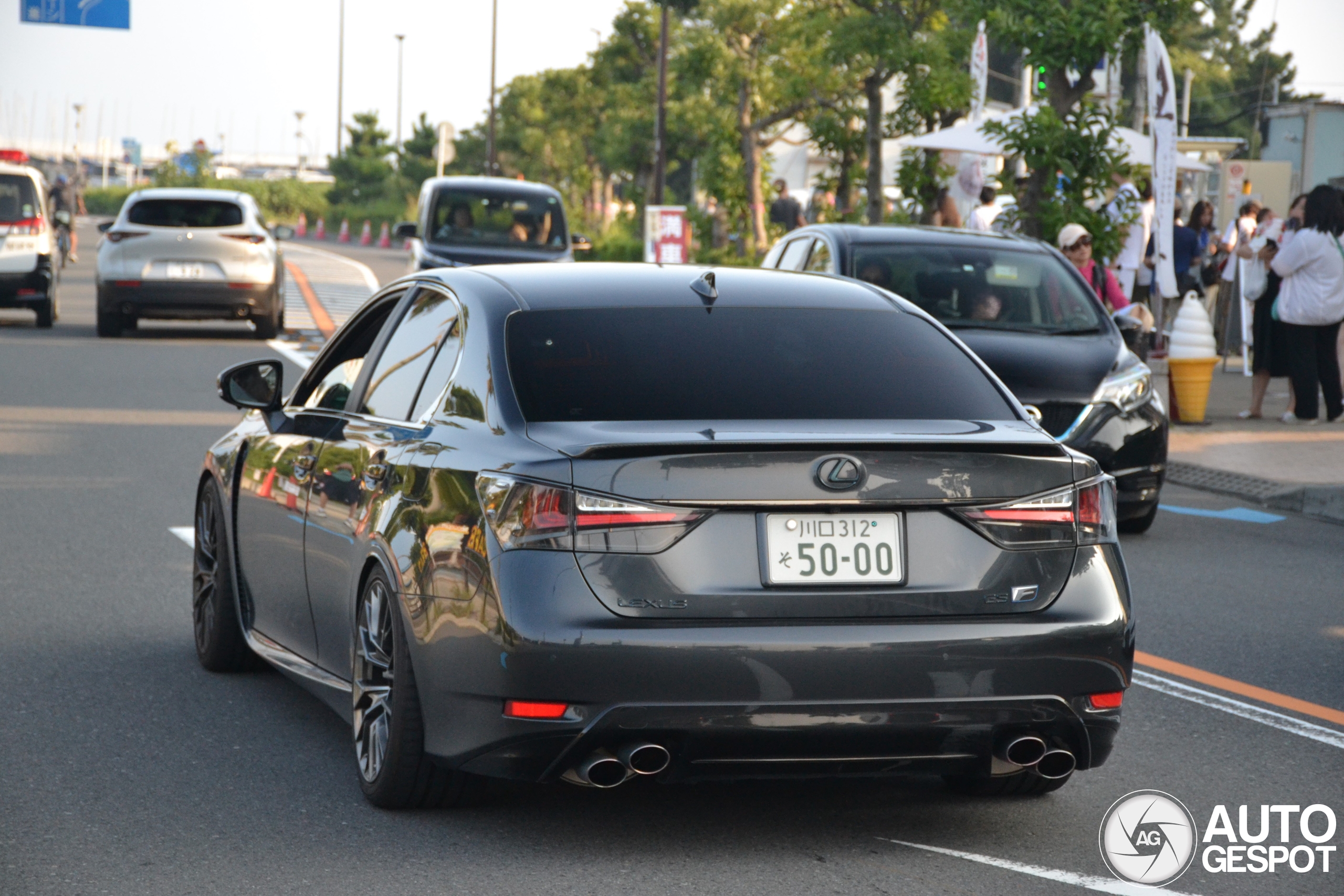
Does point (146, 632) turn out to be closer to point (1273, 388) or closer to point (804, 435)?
point (804, 435)

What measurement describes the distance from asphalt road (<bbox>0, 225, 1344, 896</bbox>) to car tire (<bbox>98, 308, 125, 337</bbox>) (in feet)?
47.7

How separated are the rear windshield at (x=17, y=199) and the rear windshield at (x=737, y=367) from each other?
2118 cm

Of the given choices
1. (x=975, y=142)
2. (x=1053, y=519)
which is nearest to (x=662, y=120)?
(x=975, y=142)

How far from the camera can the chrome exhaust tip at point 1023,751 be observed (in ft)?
14.9

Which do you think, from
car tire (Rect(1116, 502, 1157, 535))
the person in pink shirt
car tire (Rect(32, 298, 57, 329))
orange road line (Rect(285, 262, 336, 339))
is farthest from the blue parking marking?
car tire (Rect(32, 298, 57, 329))

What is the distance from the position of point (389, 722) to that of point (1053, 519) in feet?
5.64

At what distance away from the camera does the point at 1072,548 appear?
4.60 m

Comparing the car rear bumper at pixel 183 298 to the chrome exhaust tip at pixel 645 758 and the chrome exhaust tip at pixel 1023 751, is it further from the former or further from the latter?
the chrome exhaust tip at pixel 1023 751

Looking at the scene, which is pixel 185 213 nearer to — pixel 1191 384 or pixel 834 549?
pixel 1191 384

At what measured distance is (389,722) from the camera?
16.0 feet

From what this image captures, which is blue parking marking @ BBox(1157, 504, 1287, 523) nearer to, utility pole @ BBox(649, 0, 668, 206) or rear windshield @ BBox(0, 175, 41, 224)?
rear windshield @ BBox(0, 175, 41, 224)

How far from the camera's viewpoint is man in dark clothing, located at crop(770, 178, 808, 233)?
3781 centimetres

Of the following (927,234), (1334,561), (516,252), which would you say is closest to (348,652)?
(1334,561)
